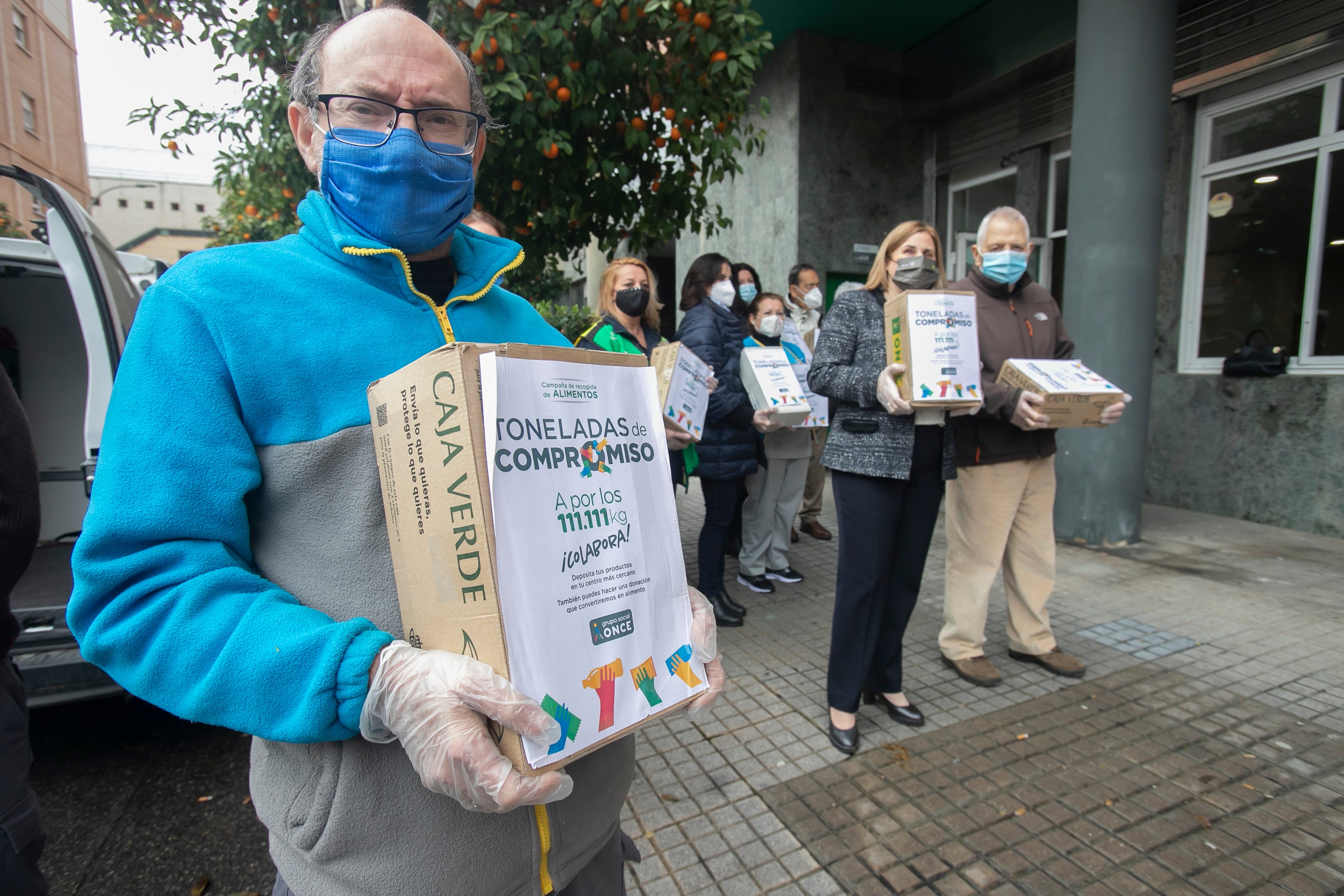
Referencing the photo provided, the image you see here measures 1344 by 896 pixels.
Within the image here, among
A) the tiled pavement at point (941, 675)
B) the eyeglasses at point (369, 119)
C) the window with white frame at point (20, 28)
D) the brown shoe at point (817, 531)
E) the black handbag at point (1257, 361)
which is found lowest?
the tiled pavement at point (941, 675)

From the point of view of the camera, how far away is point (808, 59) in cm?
885

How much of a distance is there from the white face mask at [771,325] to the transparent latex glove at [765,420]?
1038 mm

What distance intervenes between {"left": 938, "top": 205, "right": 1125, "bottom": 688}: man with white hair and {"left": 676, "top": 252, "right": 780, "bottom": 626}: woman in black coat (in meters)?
1.27

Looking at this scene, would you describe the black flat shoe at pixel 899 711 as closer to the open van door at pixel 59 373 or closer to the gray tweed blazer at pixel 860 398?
the gray tweed blazer at pixel 860 398

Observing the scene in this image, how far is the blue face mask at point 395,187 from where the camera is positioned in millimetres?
1150

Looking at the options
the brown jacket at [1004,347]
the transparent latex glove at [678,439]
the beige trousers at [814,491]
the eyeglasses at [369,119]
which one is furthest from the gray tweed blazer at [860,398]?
the beige trousers at [814,491]

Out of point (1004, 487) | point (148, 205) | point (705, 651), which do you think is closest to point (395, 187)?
point (705, 651)

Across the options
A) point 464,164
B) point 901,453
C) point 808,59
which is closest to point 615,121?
point 901,453

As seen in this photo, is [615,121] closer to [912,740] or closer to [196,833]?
[912,740]

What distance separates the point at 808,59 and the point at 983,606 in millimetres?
7763

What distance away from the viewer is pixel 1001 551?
3549 millimetres

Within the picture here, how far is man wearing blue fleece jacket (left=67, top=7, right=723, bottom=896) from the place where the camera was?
0.87 m

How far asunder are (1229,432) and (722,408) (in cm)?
531

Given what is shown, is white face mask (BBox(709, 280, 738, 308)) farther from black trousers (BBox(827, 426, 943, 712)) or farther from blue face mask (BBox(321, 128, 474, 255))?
blue face mask (BBox(321, 128, 474, 255))
